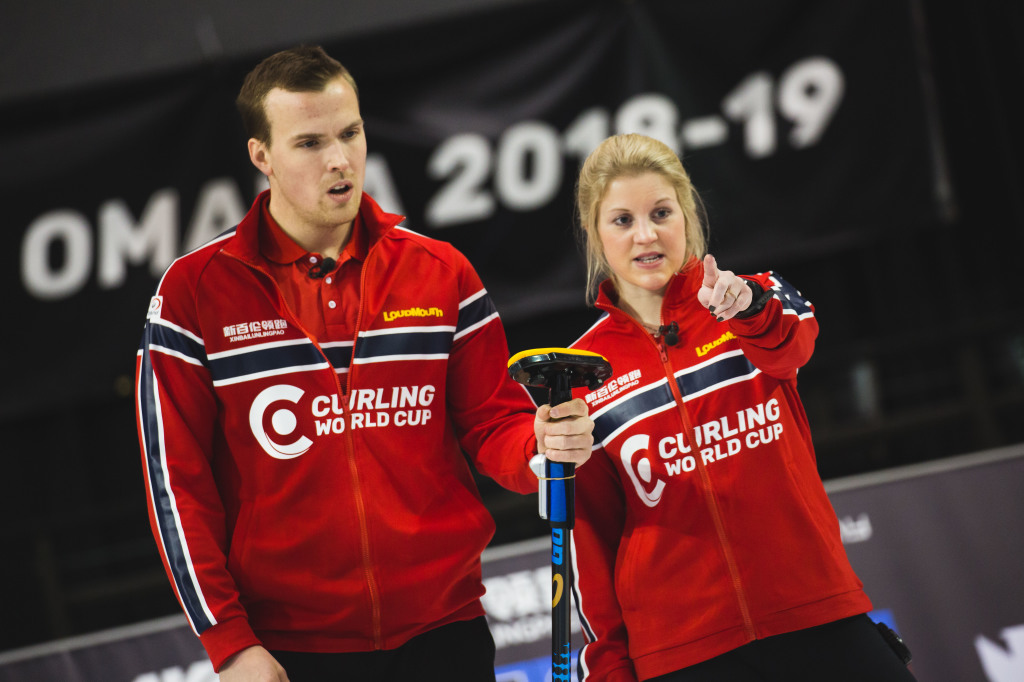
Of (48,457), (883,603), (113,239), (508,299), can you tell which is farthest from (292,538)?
(48,457)

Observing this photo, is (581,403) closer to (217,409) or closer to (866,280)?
(217,409)

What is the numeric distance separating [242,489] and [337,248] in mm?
521

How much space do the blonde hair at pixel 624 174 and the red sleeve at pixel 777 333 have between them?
257 millimetres

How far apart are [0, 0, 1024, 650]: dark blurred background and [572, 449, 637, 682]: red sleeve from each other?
1.78m

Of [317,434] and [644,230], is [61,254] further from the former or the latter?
[644,230]

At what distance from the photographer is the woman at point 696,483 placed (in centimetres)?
179

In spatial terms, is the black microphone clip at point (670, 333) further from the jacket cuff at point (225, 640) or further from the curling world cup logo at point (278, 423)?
the jacket cuff at point (225, 640)

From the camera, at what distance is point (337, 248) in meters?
1.98

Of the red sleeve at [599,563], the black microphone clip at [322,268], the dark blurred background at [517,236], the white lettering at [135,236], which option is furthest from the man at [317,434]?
the white lettering at [135,236]

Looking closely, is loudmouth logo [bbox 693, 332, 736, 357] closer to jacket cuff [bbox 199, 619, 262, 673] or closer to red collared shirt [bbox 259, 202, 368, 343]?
red collared shirt [bbox 259, 202, 368, 343]

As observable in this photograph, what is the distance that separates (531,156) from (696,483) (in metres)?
2.15

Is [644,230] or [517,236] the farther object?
[517,236]

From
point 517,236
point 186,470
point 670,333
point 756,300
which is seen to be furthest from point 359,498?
point 517,236

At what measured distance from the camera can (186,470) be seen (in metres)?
1.78
